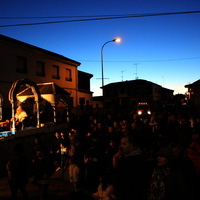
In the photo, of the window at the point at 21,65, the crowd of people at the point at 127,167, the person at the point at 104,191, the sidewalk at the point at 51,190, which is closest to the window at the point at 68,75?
the window at the point at 21,65

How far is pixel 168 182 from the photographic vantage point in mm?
2713

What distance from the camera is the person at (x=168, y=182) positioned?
8.73 ft

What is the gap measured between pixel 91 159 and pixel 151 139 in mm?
3661

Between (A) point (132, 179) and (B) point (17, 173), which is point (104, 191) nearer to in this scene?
(A) point (132, 179)

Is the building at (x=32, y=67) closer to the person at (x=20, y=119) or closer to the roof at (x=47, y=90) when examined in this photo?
the roof at (x=47, y=90)

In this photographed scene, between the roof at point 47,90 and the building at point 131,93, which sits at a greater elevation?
the building at point 131,93

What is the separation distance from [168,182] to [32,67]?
18215 mm

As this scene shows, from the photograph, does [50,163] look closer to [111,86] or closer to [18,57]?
[18,57]

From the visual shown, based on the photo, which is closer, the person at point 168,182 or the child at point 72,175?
the person at point 168,182

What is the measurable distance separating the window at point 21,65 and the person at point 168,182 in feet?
55.3

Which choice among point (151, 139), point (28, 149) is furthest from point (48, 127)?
point (151, 139)

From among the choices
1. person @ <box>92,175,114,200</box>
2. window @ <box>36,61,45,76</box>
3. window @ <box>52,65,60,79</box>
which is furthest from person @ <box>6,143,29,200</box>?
window @ <box>52,65,60,79</box>

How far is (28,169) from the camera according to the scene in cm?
534

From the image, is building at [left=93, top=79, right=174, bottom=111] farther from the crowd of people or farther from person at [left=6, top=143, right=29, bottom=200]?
person at [left=6, top=143, right=29, bottom=200]
